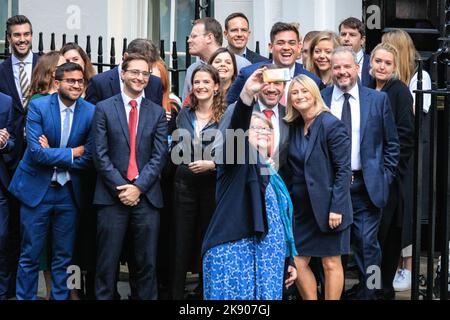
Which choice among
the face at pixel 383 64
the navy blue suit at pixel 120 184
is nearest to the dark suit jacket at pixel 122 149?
the navy blue suit at pixel 120 184

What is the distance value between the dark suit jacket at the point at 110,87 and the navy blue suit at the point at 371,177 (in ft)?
5.07

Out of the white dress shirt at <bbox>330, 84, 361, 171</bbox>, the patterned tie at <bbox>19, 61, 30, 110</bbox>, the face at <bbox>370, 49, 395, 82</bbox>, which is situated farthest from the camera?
the patterned tie at <bbox>19, 61, 30, 110</bbox>

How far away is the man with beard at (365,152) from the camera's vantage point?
986 centimetres

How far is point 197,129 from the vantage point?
9859 millimetres

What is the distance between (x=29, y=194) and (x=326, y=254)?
220 cm

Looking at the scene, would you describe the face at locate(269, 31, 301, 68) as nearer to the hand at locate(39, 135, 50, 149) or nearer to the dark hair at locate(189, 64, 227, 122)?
the dark hair at locate(189, 64, 227, 122)

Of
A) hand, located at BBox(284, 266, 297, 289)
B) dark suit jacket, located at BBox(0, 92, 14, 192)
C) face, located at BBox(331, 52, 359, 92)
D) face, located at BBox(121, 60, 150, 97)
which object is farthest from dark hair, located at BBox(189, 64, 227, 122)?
hand, located at BBox(284, 266, 297, 289)

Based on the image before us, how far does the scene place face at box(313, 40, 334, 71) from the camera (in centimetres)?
1066

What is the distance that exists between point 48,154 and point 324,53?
2402mm

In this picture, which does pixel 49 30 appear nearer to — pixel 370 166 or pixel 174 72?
pixel 174 72

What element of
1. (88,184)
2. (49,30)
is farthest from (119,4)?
(88,184)

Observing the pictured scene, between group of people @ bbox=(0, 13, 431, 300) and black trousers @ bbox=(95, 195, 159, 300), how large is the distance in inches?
0.4

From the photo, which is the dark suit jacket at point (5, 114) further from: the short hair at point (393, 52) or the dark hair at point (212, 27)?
the short hair at point (393, 52)
